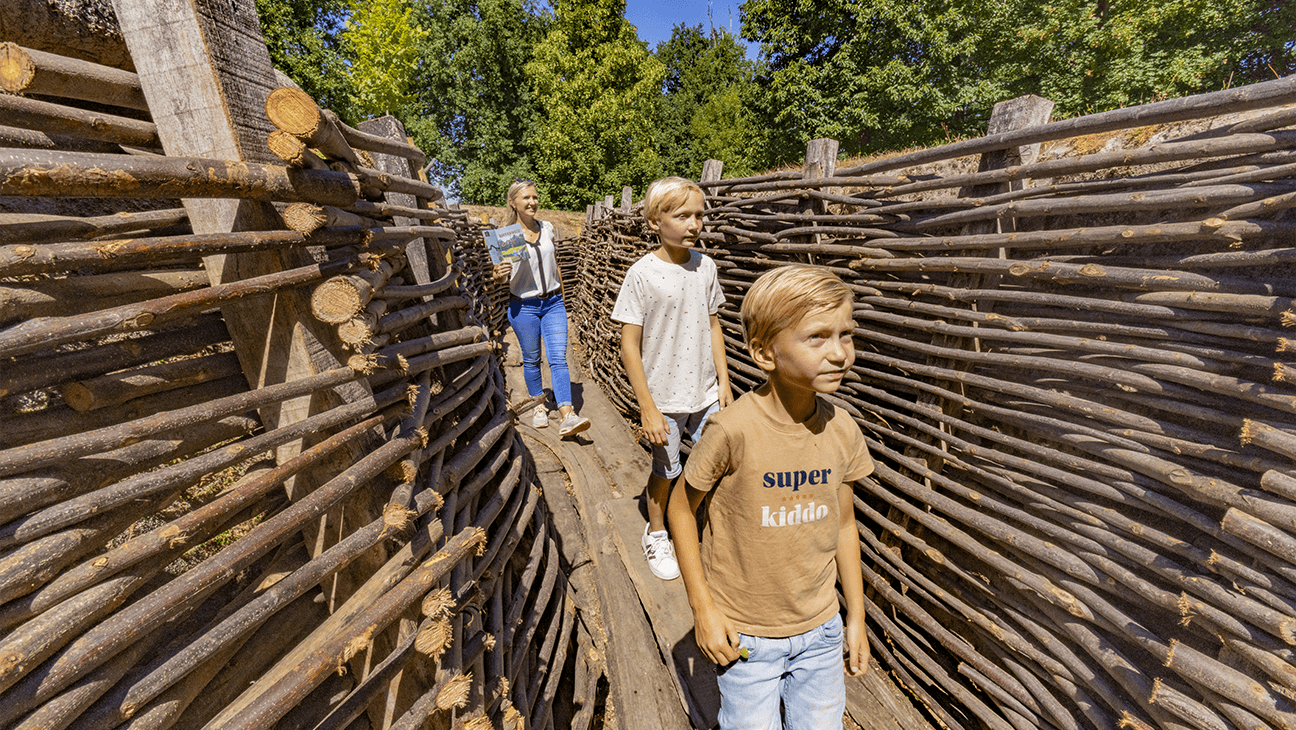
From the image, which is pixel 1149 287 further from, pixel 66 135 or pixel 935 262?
pixel 66 135

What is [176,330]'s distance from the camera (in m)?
1.23

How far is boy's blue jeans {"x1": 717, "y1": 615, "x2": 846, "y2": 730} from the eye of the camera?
1.45 metres

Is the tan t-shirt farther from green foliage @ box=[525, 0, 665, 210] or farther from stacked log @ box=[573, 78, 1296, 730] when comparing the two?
green foliage @ box=[525, 0, 665, 210]

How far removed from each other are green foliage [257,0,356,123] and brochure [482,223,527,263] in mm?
15284

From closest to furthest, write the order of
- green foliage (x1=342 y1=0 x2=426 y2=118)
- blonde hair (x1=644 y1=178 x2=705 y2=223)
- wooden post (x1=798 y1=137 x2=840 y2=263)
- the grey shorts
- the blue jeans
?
blonde hair (x1=644 y1=178 x2=705 y2=223)
the grey shorts
wooden post (x1=798 y1=137 x2=840 y2=263)
the blue jeans
green foliage (x1=342 y1=0 x2=426 y2=118)

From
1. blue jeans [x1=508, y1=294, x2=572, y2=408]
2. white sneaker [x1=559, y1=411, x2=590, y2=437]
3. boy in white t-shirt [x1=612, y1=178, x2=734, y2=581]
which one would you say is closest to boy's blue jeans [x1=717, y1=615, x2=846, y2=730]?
boy in white t-shirt [x1=612, y1=178, x2=734, y2=581]

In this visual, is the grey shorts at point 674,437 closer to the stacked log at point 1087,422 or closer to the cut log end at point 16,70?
the stacked log at point 1087,422

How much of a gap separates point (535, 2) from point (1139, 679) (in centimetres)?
2532

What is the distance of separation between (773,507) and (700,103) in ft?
105

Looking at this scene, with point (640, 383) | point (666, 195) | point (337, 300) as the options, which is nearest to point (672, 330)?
point (640, 383)

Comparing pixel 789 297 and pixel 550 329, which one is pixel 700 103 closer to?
pixel 550 329

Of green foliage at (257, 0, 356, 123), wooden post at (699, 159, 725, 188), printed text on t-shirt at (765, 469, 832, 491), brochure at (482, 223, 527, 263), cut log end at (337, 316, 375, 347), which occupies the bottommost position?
printed text on t-shirt at (765, 469, 832, 491)

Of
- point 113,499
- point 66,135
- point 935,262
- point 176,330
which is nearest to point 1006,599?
point 935,262

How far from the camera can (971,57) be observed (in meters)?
14.8
